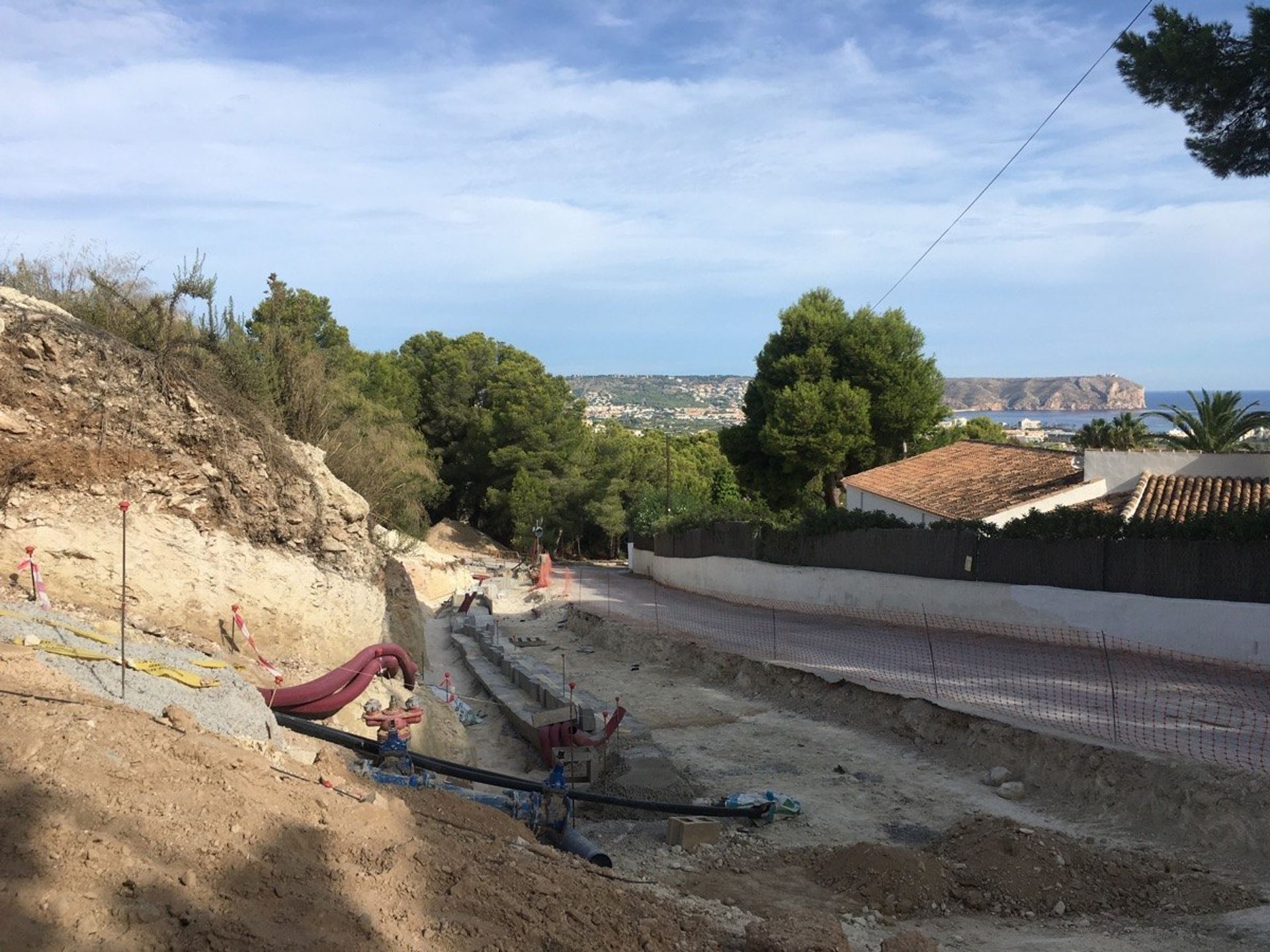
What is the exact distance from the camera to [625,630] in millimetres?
22938

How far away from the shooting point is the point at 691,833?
9.06 metres

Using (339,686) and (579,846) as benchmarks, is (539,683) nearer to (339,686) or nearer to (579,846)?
(339,686)

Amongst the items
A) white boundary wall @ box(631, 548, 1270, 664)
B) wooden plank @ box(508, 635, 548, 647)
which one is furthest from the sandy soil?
wooden plank @ box(508, 635, 548, 647)

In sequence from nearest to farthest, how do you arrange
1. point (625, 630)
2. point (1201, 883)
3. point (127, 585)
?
point (1201, 883) < point (127, 585) < point (625, 630)

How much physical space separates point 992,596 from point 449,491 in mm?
42015

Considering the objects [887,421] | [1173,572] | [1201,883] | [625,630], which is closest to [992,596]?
[1173,572]

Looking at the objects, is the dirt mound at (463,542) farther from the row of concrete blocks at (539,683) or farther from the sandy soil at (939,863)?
Result: the sandy soil at (939,863)

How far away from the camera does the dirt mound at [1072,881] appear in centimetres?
764

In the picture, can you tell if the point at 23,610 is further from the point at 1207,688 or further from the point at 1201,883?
the point at 1207,688

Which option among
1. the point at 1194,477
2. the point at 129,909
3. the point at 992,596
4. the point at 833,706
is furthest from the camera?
the point at 1194,477

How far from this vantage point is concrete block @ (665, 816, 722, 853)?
901 centimetres

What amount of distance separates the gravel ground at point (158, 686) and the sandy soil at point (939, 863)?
3.18m

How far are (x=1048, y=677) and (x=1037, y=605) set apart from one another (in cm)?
442

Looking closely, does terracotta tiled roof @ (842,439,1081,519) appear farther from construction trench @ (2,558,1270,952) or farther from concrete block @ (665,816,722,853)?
concrete block @ (665,816,722,853)
